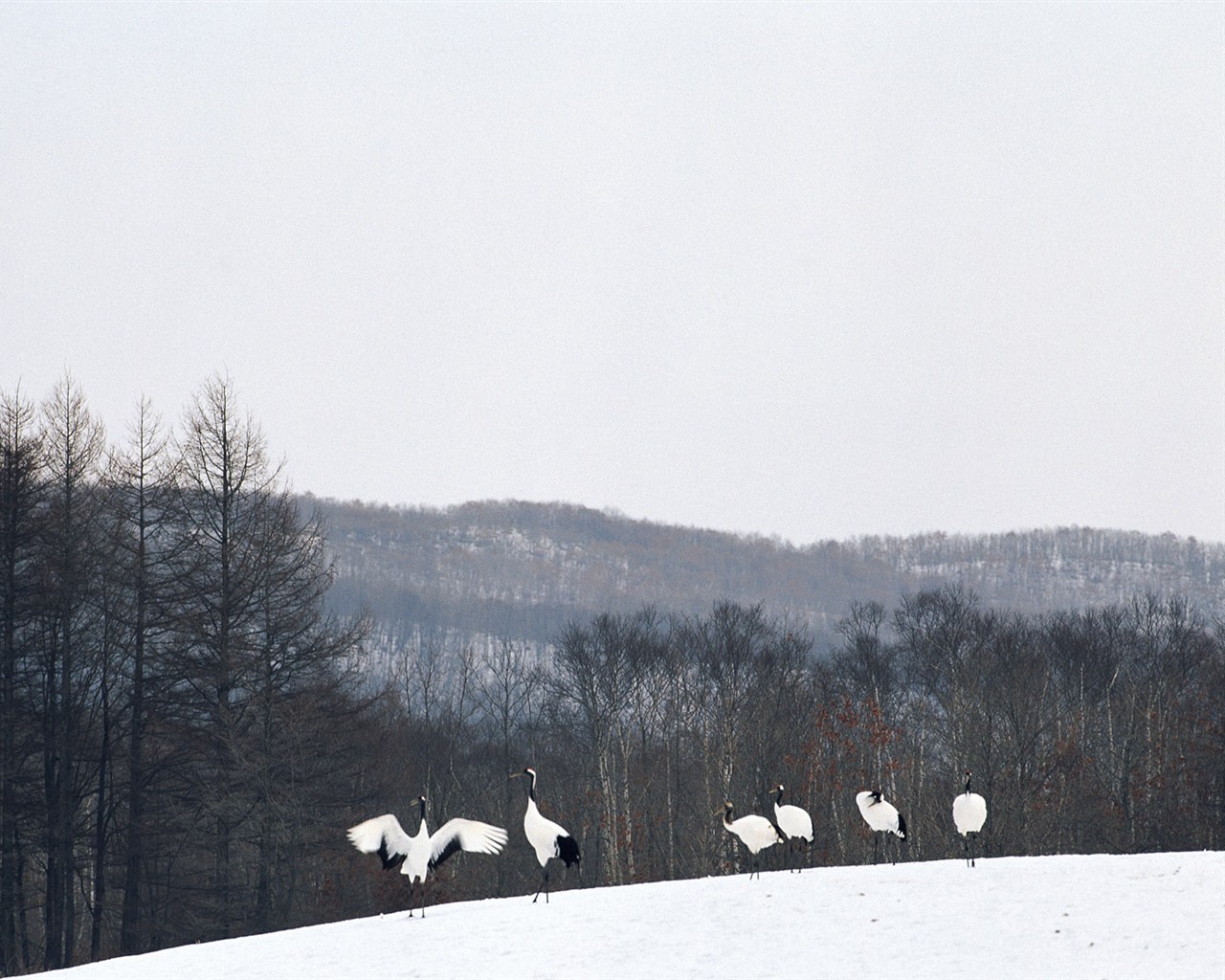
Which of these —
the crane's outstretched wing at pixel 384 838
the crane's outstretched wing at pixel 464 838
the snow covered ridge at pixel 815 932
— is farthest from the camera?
the crane's outstretched wing at pixel 384 838

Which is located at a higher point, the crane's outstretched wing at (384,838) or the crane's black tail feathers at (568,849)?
the crane's outstretched wing at (384,838)

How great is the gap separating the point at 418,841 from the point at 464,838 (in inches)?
27.4

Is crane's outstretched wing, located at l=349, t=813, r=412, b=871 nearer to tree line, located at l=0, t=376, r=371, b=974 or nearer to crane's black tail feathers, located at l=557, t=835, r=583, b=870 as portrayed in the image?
crane's black tail feathers, located at l=557, t=835, r=583, b=870

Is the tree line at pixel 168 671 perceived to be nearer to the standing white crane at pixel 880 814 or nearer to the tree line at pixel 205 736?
the tree line at pixel 205 736

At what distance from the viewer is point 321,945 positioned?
19.1 meters

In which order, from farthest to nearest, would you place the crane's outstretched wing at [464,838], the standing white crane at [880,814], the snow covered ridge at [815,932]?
the standing white crane at [880,814]
the crane's outstretched wing at [464,838]
the snow covered ridge at [815,932]

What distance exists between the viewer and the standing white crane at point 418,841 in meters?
19.0

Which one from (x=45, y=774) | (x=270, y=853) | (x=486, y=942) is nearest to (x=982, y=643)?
(x=270, y=853)

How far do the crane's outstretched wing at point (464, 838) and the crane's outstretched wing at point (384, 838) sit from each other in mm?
455

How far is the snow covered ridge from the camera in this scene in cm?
1680

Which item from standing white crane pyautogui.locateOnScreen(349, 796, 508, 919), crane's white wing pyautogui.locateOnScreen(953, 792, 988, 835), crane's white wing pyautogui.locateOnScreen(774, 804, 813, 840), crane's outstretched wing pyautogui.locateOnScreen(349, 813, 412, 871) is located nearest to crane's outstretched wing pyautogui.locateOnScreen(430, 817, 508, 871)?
standing white crane pyautogui.locateOnScreen(349, 796, 508, 919)

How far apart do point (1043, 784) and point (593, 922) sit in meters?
28.1

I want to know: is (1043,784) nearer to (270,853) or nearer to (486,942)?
(270,853)

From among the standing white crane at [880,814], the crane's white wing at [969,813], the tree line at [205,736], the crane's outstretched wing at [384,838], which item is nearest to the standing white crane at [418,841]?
the crane's outstretched wing at [384,838]
